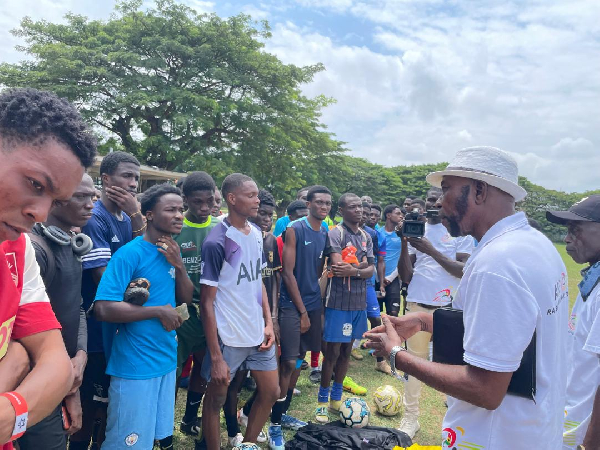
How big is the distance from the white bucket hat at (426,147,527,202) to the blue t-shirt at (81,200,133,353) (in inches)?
98.2

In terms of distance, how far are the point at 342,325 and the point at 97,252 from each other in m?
2.92

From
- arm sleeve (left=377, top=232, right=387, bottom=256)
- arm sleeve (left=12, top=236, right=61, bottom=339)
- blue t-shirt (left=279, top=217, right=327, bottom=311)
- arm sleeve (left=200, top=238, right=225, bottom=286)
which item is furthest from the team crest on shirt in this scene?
arm sleeve (left=377, top=232, right=387, bottom=256)

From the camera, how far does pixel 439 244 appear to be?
15.8 feet

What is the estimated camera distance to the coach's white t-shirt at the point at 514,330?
1560 mm

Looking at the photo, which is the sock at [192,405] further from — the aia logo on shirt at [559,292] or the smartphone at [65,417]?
the aia logo on shirt at [559,292]

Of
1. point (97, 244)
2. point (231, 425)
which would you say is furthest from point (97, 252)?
point (231, 425)

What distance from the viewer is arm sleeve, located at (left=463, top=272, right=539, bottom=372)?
155 centimetres

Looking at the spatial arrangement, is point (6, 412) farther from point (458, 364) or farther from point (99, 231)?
point (99, 231)

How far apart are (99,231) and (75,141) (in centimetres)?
197

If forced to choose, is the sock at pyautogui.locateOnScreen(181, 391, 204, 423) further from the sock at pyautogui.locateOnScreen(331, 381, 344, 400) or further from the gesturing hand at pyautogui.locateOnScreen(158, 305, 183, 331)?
the sock at pyautogui.locateOnScreen(331, 381, 344, 400)

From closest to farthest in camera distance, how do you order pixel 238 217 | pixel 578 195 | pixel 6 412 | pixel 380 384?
pixel 6 412 → pixel 238 217 → pixel 380 384 → pixel 578 195

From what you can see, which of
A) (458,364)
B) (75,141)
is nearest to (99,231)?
(75,141)

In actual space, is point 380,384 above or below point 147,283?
below

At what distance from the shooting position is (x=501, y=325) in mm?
1556
